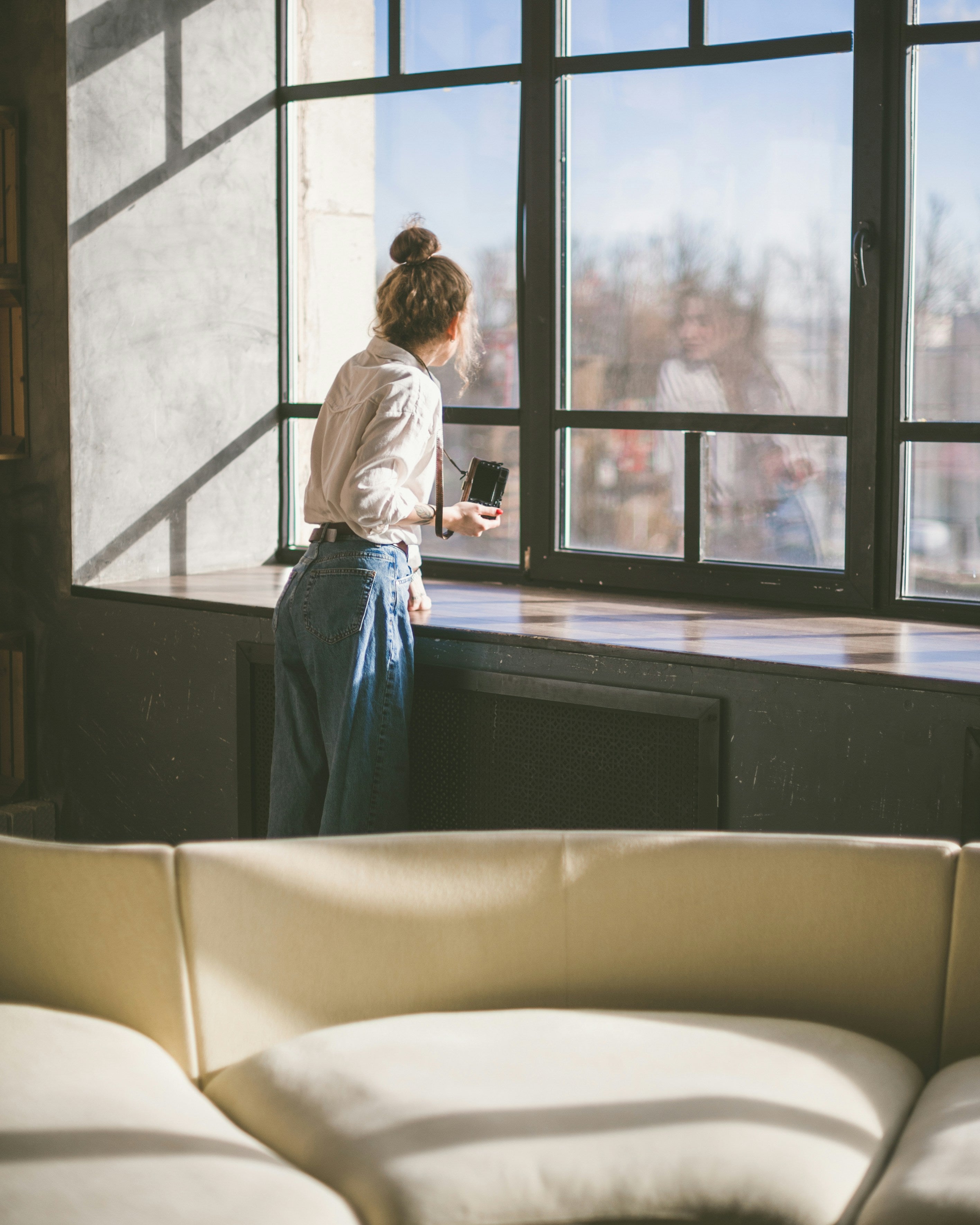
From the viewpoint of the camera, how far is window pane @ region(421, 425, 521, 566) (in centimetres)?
371

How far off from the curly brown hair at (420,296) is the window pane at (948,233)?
3.39ft

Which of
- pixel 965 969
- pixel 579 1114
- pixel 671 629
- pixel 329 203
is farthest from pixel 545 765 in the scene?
pixel 329 203

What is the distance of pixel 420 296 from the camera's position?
2.81 m

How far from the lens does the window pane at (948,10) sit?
296 cm

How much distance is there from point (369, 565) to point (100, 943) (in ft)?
3.83

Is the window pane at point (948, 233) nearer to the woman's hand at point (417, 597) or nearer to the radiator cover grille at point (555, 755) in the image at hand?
the radiator cover grille at point (555, 755)

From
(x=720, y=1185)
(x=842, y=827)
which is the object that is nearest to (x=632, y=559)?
(x=842, y=827)

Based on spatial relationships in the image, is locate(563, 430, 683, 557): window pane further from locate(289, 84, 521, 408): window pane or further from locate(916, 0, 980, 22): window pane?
locate(916, 0, 980, 22): window pane

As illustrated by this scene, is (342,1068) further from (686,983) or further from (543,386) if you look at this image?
(543,386)

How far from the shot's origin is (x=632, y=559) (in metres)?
3.52

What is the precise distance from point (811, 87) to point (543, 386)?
3.14 ft

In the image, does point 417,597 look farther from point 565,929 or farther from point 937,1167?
point 937,1167

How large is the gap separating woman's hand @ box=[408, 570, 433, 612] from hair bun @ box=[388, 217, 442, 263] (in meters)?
0.66

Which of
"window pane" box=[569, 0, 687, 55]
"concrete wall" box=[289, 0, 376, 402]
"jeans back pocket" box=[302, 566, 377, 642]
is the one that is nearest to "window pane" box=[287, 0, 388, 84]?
"concrete wall" box=[289, 0, 376, 402]
